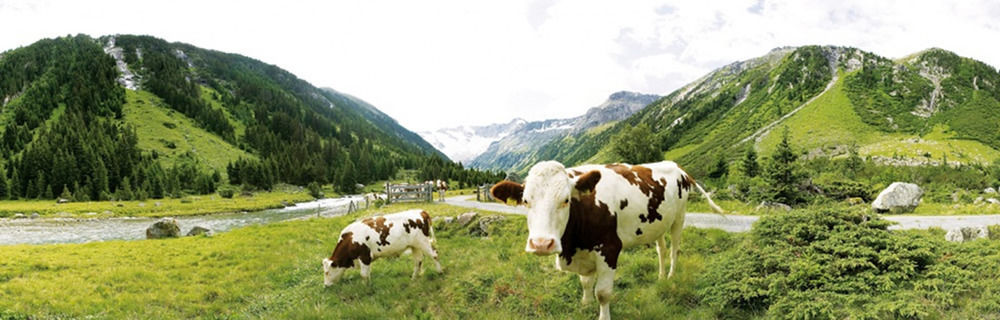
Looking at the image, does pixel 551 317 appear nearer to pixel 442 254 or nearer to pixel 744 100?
pixel 442 254

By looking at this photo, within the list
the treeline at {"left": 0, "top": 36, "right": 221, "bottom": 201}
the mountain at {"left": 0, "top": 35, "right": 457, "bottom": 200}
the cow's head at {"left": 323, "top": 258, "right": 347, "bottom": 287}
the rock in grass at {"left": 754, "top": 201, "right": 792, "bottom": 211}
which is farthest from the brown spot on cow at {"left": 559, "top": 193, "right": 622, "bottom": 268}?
the mountain at {"left": 0, "top": 35, "right": 457, "bottom": 200}

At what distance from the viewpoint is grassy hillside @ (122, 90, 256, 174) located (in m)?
109

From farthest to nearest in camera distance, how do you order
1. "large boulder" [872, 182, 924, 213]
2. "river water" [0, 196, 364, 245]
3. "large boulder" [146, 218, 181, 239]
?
1. "river water" [0, 196, 364, 245]
2. "large boulder" [146, 218, 181, 239]
3. "large boulder" [872, 182, 924, 213]

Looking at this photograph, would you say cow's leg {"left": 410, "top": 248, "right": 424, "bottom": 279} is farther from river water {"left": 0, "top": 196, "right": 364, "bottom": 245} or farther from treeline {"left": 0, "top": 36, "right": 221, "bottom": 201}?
treeline {"left": 0, "top": 36, "right": 221, "bottom": 201}

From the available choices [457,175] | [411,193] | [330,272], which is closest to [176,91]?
[457,175]

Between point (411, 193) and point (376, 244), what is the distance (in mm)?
23881

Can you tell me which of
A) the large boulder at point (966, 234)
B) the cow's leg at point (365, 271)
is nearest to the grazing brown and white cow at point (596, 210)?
the cow's leg at point (365, 271)

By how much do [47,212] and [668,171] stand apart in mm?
76662

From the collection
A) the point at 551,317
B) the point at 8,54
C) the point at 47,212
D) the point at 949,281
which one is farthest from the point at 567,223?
the point at 8,54

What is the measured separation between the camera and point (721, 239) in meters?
11.1

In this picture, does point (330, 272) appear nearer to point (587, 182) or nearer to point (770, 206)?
point (587, 182)

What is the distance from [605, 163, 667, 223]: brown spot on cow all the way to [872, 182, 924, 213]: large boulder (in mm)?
18738

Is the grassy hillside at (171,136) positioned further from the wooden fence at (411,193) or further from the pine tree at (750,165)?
the pine tree at (750,165)

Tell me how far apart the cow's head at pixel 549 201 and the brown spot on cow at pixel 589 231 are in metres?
0.35
